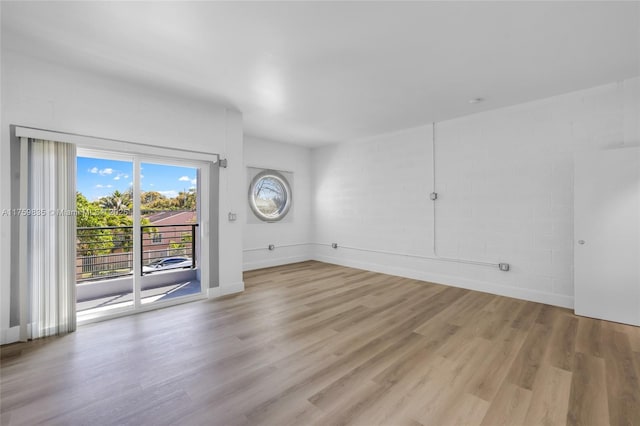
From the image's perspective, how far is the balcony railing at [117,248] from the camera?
135 inches

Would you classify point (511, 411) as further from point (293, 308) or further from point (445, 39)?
point (445, 39)

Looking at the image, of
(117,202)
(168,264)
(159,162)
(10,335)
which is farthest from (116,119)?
(10,335)

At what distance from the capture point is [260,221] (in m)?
6.03

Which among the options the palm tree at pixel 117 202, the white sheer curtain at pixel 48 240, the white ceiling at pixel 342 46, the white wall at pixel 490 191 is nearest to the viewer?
the white ceiling at pixel 342 46

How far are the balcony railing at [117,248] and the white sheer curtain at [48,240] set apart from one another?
34cm

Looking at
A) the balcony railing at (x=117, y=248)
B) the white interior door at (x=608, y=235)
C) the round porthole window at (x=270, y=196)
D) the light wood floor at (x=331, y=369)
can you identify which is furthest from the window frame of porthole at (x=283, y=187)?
the white interior door at (x=608, y=235)

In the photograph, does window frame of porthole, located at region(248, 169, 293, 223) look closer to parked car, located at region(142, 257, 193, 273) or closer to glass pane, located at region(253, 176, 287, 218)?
glass pane, located at region(253, 176, 287, 218)

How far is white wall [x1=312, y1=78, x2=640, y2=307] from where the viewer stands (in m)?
3.57

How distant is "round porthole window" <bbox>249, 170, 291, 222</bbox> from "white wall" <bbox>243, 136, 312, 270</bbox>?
0.14 metres

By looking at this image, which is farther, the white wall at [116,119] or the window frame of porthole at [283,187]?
the window frame of porthole at [283,187]

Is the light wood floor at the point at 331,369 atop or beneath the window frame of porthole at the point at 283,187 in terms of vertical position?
beneath

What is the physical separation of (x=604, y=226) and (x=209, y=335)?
4.58 metres

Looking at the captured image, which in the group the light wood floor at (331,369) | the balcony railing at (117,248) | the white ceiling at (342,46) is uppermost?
the white ceiling at (342,46)

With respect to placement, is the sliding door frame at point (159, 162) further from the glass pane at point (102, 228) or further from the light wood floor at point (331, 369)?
the light wood floor at point (331, 369)
